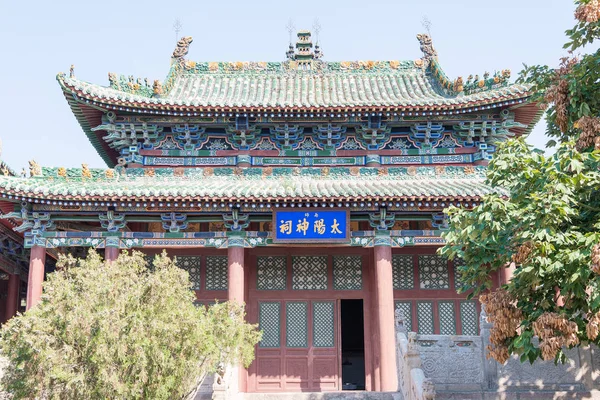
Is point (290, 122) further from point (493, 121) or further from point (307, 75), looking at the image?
point (493, 121)

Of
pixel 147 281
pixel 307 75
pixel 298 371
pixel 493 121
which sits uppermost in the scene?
pixel 307 75

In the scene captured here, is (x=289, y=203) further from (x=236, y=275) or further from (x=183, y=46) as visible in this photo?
(x=183, y=46)

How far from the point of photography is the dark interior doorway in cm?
2070

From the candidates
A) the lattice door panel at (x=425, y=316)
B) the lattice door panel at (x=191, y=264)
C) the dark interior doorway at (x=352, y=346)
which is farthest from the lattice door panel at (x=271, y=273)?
the dark interior doorway at (x=352, y=346)

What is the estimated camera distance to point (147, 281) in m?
7.92

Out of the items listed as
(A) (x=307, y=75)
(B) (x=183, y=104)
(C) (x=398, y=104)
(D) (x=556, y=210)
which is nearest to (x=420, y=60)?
(A) (x=307, y=75)

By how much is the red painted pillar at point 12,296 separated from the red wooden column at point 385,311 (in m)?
10.2

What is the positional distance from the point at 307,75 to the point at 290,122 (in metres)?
3.75

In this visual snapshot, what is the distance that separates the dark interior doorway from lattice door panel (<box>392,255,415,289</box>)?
233 inches

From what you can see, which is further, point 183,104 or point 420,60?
point 420,60

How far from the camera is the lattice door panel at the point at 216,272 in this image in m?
14.7

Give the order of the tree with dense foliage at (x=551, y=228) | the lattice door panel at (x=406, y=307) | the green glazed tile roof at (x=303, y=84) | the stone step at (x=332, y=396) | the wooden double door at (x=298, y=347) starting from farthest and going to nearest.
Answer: the green glazed tile roof at (x=303, y=84), the lattice door panel at (x=406, y=307), the wooden double door at (x=298, y=347), the stone step at (x=332, y=396), the tree with dense foliage at (x=551, y=228)

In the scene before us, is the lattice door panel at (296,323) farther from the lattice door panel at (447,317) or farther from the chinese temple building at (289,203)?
the lattice door panel at (447,317)

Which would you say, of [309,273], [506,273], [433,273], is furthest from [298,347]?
[506,273]
